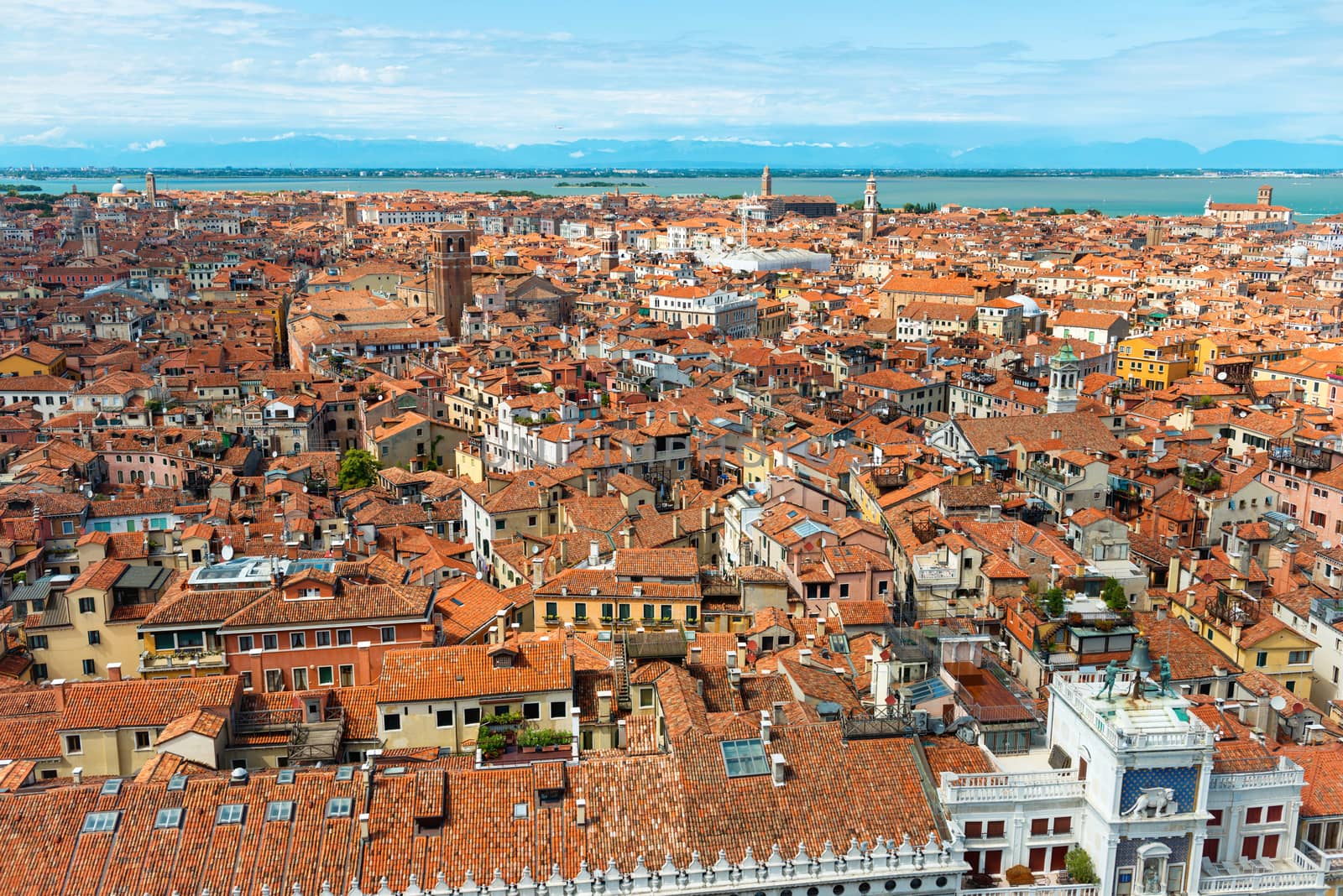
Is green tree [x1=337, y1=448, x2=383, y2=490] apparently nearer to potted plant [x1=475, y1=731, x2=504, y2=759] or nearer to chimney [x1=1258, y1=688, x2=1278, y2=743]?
potted plant [x1=475, y1=731, x2=504, y2=759]

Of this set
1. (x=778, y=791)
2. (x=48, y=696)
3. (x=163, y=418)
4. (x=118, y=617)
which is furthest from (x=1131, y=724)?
(x=163, y=418)

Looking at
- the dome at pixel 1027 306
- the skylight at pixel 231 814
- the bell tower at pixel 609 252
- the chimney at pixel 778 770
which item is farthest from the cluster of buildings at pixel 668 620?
the bell tower at pixel 609 252

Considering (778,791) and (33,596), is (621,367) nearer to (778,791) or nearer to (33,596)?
(33,596)

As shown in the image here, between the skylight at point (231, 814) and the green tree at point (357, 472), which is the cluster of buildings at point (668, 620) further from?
the green tree at point (357, 472)

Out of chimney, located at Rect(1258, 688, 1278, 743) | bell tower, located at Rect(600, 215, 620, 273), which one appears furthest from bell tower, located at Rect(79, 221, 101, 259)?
chimney, located at Rect(1258, 688, 1278, 743)

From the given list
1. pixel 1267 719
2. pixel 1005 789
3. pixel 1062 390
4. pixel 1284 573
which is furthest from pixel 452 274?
pixel 1005 789

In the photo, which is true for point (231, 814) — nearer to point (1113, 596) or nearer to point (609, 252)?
point (1113, 596)
